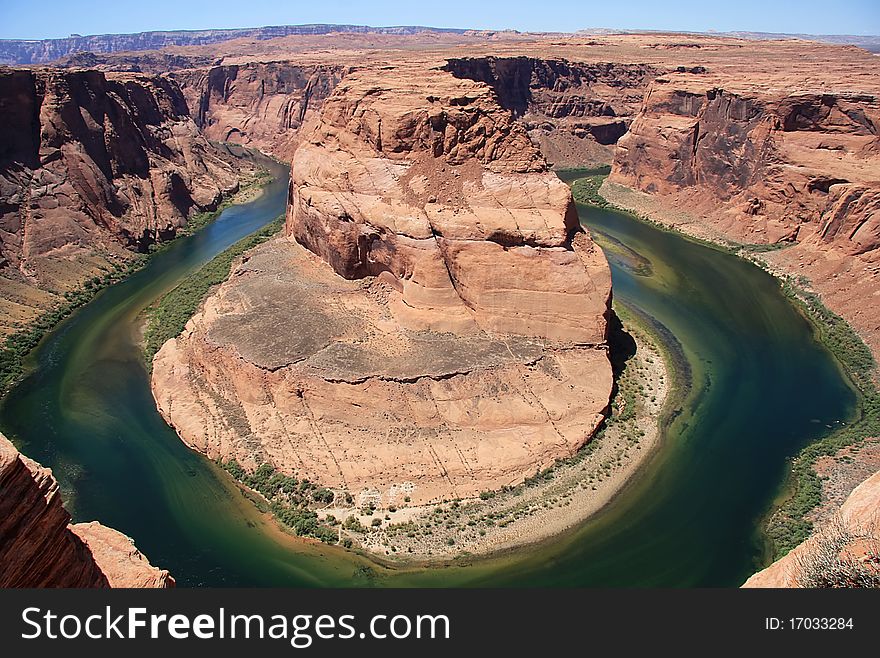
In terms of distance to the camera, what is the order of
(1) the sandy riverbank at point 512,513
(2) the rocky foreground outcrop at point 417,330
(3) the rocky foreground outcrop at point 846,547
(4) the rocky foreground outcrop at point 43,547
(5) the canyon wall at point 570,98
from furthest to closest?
(5) the canyon wall at point 570,98
(2) the rocky foreground outcrop at point 417,330
(1) the sandy riverbank at point 512,513
(3) the rocky foreground outcrop at point 846,547
(4) the rocky foreground outcrop at point 43,547

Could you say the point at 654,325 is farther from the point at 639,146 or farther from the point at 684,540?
the point at 639,146

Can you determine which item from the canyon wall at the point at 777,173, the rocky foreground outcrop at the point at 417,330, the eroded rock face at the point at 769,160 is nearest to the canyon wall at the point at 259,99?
the canyon wall at the point at 777,173

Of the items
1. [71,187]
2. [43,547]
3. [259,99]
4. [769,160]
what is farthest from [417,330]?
[259,99]

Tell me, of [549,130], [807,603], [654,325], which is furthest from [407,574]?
[549,130]

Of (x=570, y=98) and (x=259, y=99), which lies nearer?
(x=570, y=98)

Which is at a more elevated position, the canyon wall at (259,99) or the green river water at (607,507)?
the canyon wall at (259,99)

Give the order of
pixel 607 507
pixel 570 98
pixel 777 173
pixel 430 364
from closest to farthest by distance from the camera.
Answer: pixel 607 507
pixel 430 364
pixel 777 173
pixel 570 98

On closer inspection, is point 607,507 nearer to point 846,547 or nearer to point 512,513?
point 512,513

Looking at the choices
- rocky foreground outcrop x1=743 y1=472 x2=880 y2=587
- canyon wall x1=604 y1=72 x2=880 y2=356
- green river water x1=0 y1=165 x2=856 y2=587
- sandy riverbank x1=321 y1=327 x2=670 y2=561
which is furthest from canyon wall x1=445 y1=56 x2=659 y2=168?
rocky foreground outcrop x1=743 y1=472 x2=880 y2=587

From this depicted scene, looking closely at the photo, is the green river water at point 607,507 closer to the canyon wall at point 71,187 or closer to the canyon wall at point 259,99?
the canyon wall at point 71,187
